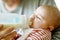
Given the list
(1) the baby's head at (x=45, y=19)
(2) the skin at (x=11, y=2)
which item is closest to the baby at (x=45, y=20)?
(1) the baby's head at (x=45, y=19)

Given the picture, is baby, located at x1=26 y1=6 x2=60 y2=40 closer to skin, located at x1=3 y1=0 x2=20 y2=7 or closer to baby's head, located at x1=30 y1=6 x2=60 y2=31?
baby's head, located at x1=30 y1=6 x2=60 y2=31

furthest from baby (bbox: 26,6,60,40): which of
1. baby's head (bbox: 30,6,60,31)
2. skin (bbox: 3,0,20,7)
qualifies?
skin (bbox: 3,0,20,7)

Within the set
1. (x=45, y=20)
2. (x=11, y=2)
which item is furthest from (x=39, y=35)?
(x=11, y=2)

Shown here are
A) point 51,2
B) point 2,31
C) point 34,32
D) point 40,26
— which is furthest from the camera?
point 51,2

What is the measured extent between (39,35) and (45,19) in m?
0.19

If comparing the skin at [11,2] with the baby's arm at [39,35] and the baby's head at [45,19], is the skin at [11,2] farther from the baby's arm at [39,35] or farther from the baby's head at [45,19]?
the baby's arm at [39,35]

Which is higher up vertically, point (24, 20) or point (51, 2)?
point (51, 2)

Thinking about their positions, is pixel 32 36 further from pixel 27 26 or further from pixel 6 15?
pixel 6 15

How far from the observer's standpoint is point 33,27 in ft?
4.11

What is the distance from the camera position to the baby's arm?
3.61 feet

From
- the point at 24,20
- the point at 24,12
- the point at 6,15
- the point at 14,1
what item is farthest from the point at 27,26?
the point at 14,1

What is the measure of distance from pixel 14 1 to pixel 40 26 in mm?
552

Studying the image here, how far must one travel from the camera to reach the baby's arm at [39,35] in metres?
1.10

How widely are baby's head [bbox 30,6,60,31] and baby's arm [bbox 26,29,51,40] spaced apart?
8cm
